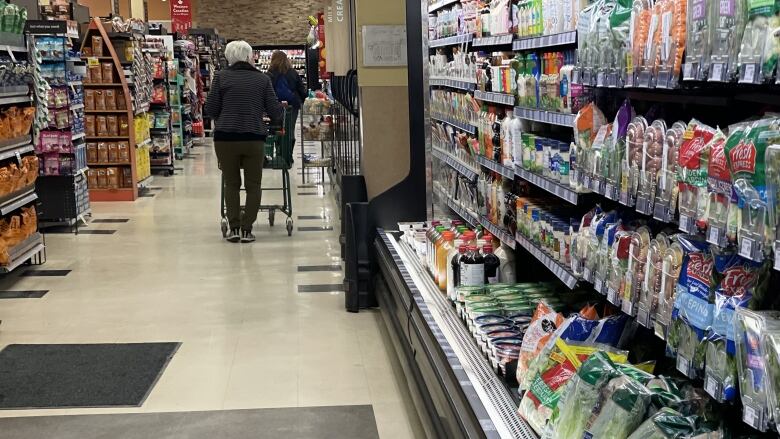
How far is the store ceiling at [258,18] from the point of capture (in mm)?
30234

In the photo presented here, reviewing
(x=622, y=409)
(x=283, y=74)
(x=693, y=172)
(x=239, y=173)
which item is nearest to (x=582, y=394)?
(x=622, y=409)

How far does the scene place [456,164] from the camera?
524 cm

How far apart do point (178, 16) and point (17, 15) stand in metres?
18.6

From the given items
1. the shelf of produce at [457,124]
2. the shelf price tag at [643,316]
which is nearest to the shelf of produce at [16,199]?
the shelf of produce at [457,124]

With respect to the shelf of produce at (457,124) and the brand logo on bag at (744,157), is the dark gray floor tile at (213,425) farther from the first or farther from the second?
→ the brand logo on bag at (744,157)

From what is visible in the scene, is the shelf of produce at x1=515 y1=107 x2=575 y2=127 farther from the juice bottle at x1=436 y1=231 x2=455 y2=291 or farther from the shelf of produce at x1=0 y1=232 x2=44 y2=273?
the shelf of produce at x1=0 y1=232 x2=44 y2=273

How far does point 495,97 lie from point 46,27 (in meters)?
5.98

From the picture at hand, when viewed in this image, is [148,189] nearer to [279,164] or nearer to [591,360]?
[279,164]

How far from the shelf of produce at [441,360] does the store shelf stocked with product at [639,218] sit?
67 mm

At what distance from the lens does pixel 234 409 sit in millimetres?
4148

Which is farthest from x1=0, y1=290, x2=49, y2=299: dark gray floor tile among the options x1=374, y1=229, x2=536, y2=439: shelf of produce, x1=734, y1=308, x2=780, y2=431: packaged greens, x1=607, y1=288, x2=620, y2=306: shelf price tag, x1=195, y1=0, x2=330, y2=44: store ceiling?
x1=195, y1=0, x2=330, y2=44: store ceiling

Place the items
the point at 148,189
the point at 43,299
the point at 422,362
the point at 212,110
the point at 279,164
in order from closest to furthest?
the point at 422,362 < the point at 43,299 < the point at 212,110 < the point at 279,164 < the point at 148,189

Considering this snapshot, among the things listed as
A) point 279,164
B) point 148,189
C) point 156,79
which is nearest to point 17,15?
point 279,164

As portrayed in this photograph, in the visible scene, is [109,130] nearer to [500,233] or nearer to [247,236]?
[247,236]
